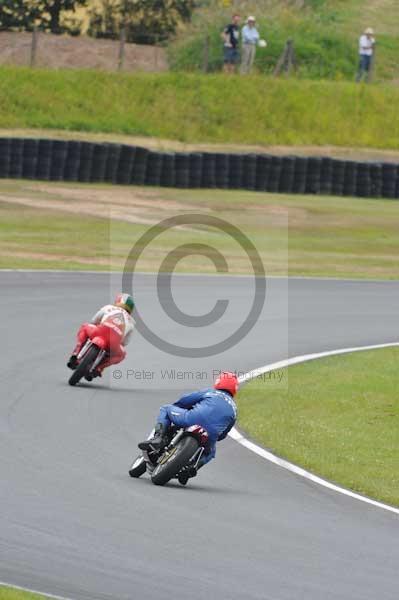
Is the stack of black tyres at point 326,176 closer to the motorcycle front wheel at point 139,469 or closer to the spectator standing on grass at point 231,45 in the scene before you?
the spectator standing on grass at point 231,45

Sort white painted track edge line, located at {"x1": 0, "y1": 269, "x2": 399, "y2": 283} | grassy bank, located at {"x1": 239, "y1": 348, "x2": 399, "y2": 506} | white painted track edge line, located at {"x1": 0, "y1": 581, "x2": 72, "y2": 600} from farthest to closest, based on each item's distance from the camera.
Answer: white painted track edge line, located at {"x1": 0, "y1": 269, "x2": 399, "y2": 283}
grassy bank, located at {"x1": 239, "y1": 348, "x2": 399, "y2": 506}
white painted track edge line, located at {"x1": 0, "y1": 581, "x2": 72, "y2": 600}

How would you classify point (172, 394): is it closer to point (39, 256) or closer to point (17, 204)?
point (39, 256)

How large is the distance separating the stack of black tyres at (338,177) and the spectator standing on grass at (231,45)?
628 centimetres

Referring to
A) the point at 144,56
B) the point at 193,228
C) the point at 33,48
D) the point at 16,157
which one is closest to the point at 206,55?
the point at 144,56

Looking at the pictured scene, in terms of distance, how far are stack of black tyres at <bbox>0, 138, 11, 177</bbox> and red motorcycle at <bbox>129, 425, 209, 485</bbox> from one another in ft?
80.7

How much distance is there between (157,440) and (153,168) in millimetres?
26695

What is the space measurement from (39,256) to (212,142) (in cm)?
1720

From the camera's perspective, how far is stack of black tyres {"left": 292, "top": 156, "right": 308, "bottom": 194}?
38906mm

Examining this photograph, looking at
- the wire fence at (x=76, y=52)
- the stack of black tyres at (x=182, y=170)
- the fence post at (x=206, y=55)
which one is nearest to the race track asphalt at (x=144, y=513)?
the stack of black tyres at (x=182, y=170)

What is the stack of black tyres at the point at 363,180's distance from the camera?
3988 cm

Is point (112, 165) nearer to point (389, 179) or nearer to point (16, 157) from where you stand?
point (16, 157)

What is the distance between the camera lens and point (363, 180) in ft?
131

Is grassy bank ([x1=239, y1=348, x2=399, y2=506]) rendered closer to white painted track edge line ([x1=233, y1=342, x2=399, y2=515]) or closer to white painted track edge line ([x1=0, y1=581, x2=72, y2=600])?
white painted track edge line ([x1=233, y1=342, x2=399, y2=515])

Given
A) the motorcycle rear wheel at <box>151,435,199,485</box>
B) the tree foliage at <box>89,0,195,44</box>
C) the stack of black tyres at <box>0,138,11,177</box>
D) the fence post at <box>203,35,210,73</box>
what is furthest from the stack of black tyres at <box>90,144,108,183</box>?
the motorcycle rear wheel at <box>151,435,199,485</box>
